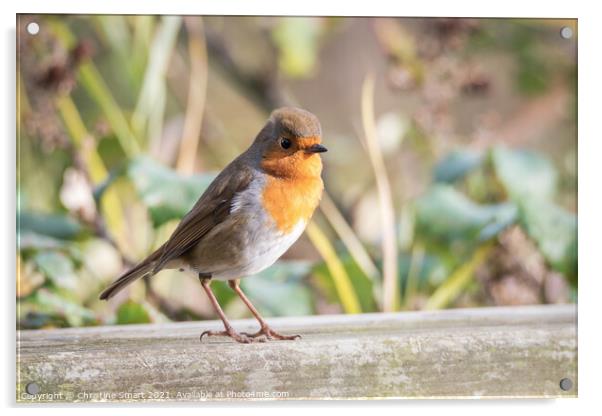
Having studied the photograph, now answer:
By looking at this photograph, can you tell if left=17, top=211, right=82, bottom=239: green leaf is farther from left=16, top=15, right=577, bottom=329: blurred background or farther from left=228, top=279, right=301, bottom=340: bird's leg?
left=228, top=279, right=301, bottom=340: bird's leg

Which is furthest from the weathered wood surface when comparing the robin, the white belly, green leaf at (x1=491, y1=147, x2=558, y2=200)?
green leaf at (x1=491, y1=147, x2=558, y2=200)

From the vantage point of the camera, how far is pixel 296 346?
2.78m

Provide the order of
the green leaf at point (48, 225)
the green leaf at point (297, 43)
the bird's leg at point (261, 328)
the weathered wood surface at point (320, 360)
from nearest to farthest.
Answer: the weathered wood surface at point (320, 360) < the bird's leg at point (261, 328) < the green leaf at point (48, 225) < the green leaf at point (297, 43)

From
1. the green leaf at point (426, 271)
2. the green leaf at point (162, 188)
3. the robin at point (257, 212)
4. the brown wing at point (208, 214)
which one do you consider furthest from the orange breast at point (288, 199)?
the green leaf at point (426, 271)

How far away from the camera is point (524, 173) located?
11.3ft

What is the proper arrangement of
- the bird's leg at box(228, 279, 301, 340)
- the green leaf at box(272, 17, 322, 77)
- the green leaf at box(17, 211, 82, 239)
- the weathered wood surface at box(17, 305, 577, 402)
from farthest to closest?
the green leaf at box(272, 17, 322, 77)
the green leaf at box(17, 211, 82, 239)
the bird's leg at box(228, 279, 301, 340)
the weathered wood surface at box(17, 305, 577, 402)

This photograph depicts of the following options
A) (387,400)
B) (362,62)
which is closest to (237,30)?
(362,62)

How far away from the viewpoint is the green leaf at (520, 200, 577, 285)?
3.41 metres

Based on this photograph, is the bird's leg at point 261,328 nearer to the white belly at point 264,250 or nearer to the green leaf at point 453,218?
the white belly at point 264,250

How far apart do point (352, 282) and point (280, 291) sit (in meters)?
0.28

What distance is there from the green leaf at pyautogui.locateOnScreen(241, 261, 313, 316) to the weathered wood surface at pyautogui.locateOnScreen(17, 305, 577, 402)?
0.07 metres

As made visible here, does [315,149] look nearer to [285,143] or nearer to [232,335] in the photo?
[285,143]

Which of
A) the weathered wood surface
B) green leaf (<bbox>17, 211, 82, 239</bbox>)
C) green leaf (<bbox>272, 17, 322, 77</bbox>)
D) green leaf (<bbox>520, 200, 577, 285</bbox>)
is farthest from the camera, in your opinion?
green leaf (<bbox>520, 200, 577, 285</bbox>)

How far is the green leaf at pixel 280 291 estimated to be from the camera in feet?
10.9
